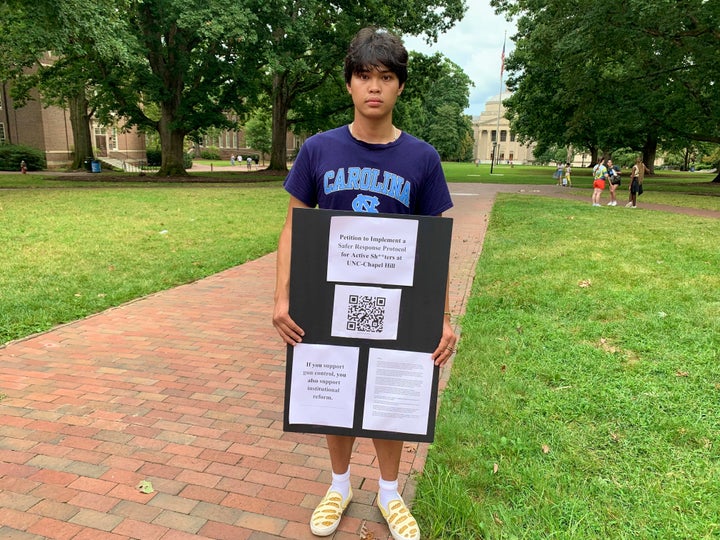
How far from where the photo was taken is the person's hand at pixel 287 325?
210cm

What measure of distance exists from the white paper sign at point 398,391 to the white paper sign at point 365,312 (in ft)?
0.32

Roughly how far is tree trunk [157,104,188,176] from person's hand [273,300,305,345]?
26170 millimetres

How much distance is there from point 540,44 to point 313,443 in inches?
967

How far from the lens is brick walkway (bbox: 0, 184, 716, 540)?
8.25ft

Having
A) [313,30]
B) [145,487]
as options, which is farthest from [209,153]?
[145,487]

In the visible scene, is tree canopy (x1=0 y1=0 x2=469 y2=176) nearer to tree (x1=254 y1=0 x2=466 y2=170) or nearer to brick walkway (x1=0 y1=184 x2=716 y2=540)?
tree (x1=254 y1=0 x2=466 y2=170)

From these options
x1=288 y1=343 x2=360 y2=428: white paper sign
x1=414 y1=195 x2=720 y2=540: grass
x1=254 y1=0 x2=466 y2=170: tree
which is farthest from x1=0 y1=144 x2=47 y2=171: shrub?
x1=288 y1=343 x2=360 y2=428: white paper sign

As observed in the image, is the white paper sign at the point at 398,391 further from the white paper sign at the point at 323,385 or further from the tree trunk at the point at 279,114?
the tree trunk at the point at 279,114

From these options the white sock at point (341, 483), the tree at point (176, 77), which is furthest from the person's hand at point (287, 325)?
the tree at point (176, 77)

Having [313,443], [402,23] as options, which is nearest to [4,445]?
[313,443]

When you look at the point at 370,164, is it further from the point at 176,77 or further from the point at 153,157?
the point at 153,157

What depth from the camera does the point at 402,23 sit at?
2789cm

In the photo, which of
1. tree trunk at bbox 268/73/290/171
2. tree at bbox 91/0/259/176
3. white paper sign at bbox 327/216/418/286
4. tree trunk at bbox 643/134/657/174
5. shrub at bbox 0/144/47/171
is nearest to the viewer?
white paper sign at bbox 327/216/418/286

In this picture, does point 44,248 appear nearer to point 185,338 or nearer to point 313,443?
point 185,338
